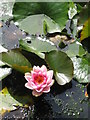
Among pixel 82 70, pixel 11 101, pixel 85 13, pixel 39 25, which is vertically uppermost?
pixel 85 13

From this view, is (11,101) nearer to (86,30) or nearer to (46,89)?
(46,89)

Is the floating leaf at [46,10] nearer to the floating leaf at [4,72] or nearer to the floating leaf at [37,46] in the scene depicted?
the floating leaf at [37,46]

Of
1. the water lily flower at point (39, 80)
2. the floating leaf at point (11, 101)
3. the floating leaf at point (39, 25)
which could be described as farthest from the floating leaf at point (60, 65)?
the floating leaf at point (39, 25)

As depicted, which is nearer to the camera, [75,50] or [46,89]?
[46,89]

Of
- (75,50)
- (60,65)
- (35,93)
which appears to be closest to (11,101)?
(35,93)

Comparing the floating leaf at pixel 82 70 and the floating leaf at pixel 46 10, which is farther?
the floating leaf at pixel 46 10

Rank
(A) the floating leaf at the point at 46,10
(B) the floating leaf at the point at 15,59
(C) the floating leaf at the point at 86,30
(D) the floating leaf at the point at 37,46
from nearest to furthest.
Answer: (C) the floating leaf at the point at 86,30, (B) the floating leaf at the point at 15,59, (D) the floating leaf at the point at 37,46, (A) the floating leaf at the point at 46,10
